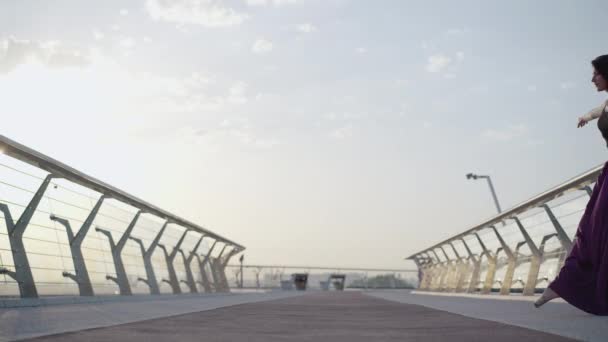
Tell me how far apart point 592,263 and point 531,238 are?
26.3 ft

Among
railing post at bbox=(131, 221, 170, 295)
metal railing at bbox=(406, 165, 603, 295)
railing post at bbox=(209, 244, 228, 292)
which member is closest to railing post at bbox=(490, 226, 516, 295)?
metal railing at bbox=(406, 165, 603, 295)

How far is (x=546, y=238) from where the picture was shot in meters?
12.1

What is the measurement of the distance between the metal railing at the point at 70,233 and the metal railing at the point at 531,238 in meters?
7.63

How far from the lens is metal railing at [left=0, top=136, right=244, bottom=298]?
774cm

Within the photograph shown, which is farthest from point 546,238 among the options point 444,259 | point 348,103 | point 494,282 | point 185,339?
point 444,259

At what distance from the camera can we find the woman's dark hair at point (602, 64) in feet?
16.9

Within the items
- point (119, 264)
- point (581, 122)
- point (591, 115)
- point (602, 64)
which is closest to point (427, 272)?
point (119, 264)

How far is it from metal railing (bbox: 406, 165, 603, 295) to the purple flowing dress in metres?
2.97

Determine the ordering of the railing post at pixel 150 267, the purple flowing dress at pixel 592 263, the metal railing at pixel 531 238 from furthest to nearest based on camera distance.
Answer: the railing post at pixel 150 267 < the metal railing at pixel 531 238 < the purple flowing dress at pixel 592 263

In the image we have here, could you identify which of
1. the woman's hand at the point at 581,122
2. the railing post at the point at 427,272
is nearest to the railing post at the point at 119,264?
the woman's hand at the point at 581,122

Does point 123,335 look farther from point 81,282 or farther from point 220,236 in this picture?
point 220,236

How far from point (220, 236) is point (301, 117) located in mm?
5798

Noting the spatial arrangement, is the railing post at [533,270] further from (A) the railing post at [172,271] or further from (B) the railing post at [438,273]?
(B) the railing post at [438,273]

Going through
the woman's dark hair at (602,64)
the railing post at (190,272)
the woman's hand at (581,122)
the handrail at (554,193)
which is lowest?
the railing post at (190,272)
